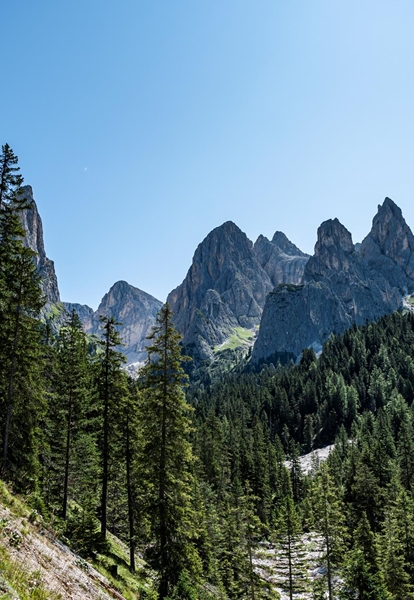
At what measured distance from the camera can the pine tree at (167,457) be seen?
72.1 feet

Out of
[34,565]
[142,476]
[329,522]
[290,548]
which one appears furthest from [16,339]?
[290,548]

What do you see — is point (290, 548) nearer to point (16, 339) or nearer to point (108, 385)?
point (108, 385)

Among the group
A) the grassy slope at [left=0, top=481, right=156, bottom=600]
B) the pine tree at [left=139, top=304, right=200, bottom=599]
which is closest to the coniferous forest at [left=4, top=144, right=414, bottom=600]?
the pine tree at [left=139, top=304, right=200, bottom=599]

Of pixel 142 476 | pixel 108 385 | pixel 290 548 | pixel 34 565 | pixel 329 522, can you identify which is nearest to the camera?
pixel 34 565

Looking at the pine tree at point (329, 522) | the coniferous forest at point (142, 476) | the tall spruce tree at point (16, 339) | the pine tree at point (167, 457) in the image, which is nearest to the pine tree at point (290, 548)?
the coniferous forest at point (142, 476)

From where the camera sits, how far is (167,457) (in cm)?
2288

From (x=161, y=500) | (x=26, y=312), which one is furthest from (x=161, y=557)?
(x=26, y=312)

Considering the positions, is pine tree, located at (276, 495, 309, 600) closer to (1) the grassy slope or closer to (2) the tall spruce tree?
(2) the tall spruce tree

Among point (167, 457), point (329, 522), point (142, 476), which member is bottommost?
point (329, 522)

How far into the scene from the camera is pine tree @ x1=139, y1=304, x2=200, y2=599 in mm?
21969

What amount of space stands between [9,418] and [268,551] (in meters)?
54.7

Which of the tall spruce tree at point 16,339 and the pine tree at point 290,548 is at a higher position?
the tall spruce tree at point 16,339

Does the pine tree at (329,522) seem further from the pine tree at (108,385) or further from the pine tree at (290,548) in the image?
the pine tree at (108,385)

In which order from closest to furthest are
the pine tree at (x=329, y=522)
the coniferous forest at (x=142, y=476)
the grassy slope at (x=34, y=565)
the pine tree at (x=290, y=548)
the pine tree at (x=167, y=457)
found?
the grassy slope at (x=34, y=565)
the pine tree at (x=167, y=457)
the coniferous forest at (x=142, y=476)
the pine tree at (x=329, y=522)
the pine tree at (x=290, y=548)
